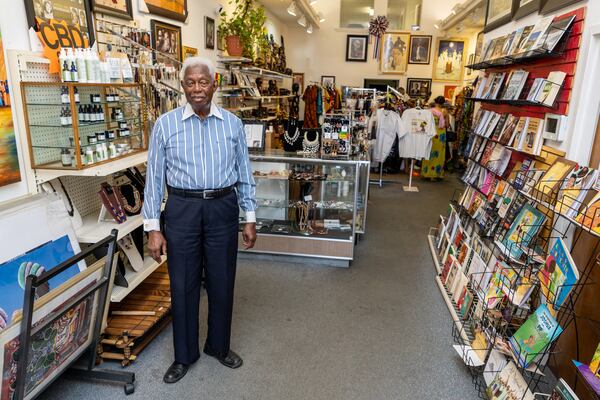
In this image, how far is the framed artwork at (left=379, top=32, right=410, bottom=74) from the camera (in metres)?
10.8

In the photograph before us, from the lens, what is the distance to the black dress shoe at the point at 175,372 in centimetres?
239

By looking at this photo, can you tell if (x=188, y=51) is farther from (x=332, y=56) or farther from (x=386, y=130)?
(x=332, y=56)

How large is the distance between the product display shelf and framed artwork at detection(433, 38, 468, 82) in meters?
9.81

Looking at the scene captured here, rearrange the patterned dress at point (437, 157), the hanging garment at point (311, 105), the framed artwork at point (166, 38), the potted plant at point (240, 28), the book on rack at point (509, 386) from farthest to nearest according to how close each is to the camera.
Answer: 1. the hanging garment at point (311, 105)
2. the patterned dress at point (437, 157)
3. the potted plant at point (240, 28)
4. the framed artwork at point (166, 38)
5. the book on rack at point (509, 386)

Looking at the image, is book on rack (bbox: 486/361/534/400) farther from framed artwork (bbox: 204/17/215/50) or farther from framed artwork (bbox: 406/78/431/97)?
framed artwork (bbox: 406/78/431/97)

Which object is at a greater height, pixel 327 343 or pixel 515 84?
pixel 515 84

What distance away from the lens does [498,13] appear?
391cm

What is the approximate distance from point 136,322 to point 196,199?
3.52ft

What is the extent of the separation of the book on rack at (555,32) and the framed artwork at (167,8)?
3.14m

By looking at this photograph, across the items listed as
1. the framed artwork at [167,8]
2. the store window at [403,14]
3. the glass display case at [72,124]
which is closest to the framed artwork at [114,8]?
the framed artwork at [167,8]

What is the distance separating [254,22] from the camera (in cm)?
562

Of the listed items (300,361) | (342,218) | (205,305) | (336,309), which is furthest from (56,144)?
(342,218)

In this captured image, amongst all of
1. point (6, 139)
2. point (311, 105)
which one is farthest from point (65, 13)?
point (311, 105)

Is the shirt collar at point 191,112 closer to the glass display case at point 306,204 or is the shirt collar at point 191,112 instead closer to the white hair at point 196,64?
the white hair at point 196,64
